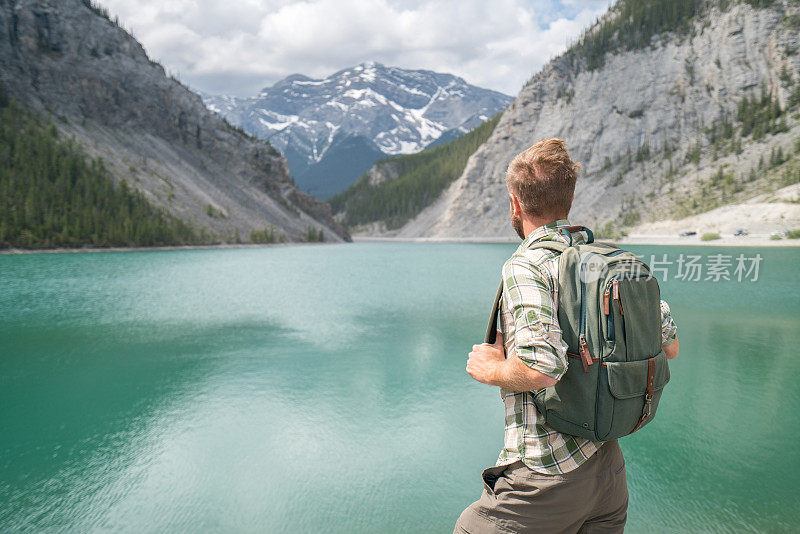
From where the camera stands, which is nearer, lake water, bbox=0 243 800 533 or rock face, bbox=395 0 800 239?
lake water, bbox=0 243 800 533

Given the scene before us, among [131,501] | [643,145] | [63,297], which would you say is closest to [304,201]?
[643,145]

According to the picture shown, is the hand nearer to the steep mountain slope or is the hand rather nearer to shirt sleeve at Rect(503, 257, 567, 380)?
shirt sleeve at Rect(503, 257, 567, 380)

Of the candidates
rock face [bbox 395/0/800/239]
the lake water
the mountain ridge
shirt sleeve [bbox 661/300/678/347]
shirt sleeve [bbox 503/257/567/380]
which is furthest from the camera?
rock face [bbox 395/0/800/239]

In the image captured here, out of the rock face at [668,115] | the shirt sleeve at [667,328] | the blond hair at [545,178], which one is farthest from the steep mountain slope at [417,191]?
the blond hair at [545,178]

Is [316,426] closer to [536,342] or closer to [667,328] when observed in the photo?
[667,328]

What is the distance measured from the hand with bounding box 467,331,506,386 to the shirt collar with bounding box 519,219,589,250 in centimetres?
54

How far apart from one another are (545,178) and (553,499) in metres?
1.59

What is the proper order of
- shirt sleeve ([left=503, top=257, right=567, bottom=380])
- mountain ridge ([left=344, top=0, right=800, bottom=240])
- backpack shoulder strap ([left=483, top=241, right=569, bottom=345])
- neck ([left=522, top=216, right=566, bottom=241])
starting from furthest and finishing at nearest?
mountain ridge ([left=344, top=0, right=800, bottom=240])
neck ([left=522, top=216, right=566, bottom=241])
backpack shoulder strap ([left=483, top=241, right=569, bottom=345])
shirt sleeve ([left=503, top=257, right=567, bottom=380])

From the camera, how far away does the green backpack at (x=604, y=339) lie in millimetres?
2109

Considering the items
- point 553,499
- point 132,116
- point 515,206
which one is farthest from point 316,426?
point 132,116

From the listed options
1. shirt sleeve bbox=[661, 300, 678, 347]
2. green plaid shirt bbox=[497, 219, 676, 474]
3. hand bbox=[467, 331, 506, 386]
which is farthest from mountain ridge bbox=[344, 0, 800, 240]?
hand bbox=[467, 331, 506, 386]

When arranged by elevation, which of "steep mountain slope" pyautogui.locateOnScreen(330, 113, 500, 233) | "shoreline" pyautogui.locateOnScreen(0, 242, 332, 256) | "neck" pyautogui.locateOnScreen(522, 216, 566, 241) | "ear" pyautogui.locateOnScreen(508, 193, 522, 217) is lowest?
"shoreline" pyautogui.locateOnScreen(0, 242, 332, 256)

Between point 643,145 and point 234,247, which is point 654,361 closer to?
point 234,247

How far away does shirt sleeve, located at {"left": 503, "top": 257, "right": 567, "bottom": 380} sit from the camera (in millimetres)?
2061
